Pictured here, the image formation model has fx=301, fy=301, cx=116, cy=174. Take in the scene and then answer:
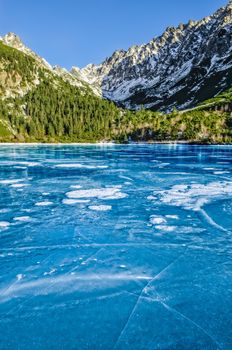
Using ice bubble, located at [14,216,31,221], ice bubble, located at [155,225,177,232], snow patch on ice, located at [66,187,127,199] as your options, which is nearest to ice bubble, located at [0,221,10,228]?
ice bubble, located at [14,216,31,221]

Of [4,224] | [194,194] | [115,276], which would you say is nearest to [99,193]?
[194,194]

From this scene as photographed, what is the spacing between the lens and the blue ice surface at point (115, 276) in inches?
276

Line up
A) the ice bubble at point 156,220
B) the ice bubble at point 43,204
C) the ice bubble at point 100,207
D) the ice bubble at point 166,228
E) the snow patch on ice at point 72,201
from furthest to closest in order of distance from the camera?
the snow patch on ice at point 72,201 → the ice bubble at point 43,204 → the ice bubble at point 100,207 → the ice bubble at point 156,220 → the ice bubble at point 166,228

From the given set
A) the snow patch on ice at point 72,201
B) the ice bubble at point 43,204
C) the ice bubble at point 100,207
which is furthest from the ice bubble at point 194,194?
the ice bubble at point 43,204

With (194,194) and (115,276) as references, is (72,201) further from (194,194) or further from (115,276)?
(115,276)

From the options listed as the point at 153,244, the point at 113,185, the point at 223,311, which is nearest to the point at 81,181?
the point at 113,185

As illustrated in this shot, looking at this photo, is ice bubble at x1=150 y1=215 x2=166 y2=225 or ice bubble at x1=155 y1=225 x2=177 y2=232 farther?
ice bubble at x1=150 y1=215 x2=166 y2=225

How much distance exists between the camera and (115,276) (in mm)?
9781

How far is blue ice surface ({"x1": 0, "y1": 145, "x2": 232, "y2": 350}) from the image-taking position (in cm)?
702

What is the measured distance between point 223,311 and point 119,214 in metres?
9.65

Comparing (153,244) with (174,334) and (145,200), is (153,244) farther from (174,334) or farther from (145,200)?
(145,200)

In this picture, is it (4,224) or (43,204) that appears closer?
(4,224)

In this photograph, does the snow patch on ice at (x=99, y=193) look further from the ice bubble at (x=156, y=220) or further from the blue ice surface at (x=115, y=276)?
the ice bubble at (x=156, y=220)

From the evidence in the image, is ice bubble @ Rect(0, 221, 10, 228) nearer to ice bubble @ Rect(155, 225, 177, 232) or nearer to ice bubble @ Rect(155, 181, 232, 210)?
ice bubble @ Rect(155, 225, 177, 232)
